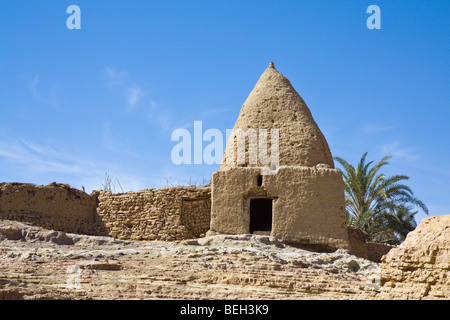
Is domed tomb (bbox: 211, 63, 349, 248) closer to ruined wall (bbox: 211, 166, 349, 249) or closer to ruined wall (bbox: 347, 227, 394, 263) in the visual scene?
ruined wall (bbox: 211, 166, 349, 249)

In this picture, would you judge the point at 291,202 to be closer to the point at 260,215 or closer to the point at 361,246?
the point at 260,215

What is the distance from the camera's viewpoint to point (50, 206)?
14820 millimetres

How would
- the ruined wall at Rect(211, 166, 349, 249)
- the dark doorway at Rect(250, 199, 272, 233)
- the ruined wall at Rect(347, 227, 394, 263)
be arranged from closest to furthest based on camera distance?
the ruined wall at Rect(211, 166, 349, 249), the ruined wall at Rect(347, 227, 394, 263), the dark doorway at Rect(250, 199, 272, 233)

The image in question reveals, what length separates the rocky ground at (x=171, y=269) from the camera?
852 cm

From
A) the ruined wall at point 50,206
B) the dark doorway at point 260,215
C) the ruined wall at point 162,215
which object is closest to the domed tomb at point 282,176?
the ruined wall at point 162,215

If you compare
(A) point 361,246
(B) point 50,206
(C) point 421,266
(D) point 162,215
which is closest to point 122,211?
(D) point 162,215

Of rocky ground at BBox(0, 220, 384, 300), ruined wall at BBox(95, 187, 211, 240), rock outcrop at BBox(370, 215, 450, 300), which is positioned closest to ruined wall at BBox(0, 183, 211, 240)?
ruined wall at BBox(95, 187, 211, 240)

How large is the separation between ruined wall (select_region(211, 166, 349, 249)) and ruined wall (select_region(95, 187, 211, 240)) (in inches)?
55.7

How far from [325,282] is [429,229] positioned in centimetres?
220

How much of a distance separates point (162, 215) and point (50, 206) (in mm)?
2908

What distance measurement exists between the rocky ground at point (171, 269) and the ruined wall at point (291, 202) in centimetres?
100

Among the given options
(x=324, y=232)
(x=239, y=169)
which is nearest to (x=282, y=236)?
(x=324, y=232)

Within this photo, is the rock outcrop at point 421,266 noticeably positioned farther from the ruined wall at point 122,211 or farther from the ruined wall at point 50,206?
the ruined wall at point 50,206

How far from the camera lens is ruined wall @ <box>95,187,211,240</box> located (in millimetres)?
14492
